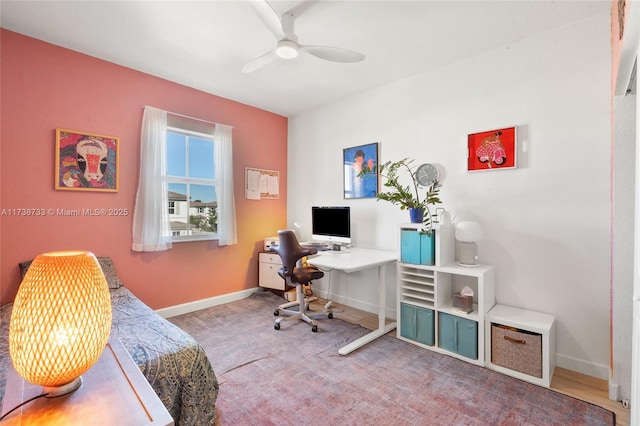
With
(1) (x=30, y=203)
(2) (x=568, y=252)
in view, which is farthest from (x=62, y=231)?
(2) (x=568, y=252)

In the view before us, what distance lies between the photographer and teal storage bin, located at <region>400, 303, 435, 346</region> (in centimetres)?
254

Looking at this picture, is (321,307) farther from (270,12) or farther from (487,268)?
(270,12)

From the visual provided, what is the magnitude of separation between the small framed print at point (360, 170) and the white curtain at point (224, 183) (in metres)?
1.40

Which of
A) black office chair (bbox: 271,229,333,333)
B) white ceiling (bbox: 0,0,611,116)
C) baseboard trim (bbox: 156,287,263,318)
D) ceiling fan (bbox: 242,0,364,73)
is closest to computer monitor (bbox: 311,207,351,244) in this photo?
black office chair (bbox: 271,229,333,333)

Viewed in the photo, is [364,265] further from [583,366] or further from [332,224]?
[583,366]

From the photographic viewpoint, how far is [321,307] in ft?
11.9

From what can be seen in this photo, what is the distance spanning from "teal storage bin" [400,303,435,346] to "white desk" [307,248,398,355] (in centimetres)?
21

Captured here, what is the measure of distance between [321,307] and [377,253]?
1.04 metres

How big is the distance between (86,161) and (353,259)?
2584 millimetres

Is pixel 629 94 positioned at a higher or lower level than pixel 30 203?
higher

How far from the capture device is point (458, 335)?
2.38 metres

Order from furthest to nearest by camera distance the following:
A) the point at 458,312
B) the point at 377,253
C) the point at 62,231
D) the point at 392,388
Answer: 1. the point at 377,253
2. the point at 62,231
3. the point at 458,312
4. the point at 392,388

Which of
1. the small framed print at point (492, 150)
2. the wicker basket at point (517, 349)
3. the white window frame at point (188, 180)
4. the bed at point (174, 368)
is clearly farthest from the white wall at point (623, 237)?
the white window frame at point (188, 180)

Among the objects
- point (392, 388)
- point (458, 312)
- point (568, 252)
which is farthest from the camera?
point (458, 312)
